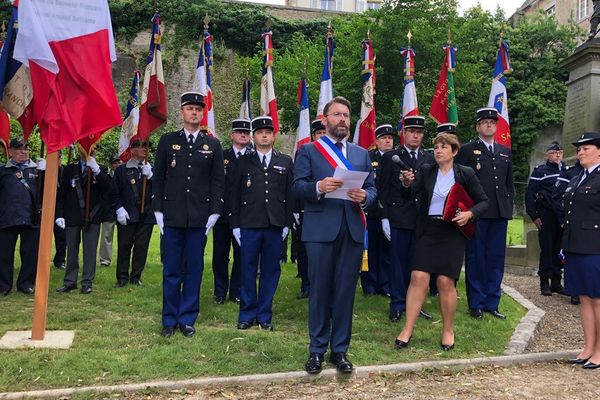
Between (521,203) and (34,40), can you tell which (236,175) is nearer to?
(34,40)

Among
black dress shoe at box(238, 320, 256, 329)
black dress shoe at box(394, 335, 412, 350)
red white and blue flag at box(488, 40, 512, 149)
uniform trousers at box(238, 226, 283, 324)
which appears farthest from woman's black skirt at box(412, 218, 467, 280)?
red white and blue flag at box(488, 40, 512, 149)

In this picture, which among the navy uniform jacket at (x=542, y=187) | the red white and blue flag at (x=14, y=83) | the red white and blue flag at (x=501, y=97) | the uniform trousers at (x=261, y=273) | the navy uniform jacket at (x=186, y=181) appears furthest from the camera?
the red white and blue flag at (x=501, y=97)

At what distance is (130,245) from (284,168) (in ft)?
10.9

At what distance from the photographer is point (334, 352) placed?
4812 millimetres

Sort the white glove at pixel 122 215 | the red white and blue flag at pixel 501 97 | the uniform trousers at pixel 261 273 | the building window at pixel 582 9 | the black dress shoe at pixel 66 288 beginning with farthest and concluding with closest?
the building window at pixel 582 9 → the red white and blue flag at pixel 501 97 → the white glove at pixel 122 215 → the black dress shoe at pixel 66 288 → the uniform trousers at pixel 261 273

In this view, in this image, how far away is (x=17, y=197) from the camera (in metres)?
7.49

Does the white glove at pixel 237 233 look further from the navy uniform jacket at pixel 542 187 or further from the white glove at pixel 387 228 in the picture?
the navy uniform jacket at pixel 542 187

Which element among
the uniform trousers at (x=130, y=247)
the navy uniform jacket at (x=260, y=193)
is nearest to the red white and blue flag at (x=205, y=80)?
the uniform trousers at (x=130, y=247)

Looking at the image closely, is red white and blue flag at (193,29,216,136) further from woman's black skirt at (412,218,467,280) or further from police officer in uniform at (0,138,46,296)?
woman's black skirt at (412,218,467,280)

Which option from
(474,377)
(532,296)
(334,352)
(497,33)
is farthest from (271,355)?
(497,33)

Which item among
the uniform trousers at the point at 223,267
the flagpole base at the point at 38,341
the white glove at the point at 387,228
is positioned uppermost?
the white glove at the point at 387,228

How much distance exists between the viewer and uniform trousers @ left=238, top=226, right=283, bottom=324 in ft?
19.9

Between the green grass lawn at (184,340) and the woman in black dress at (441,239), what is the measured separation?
1.26 feet

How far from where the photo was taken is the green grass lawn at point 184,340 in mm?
4578
